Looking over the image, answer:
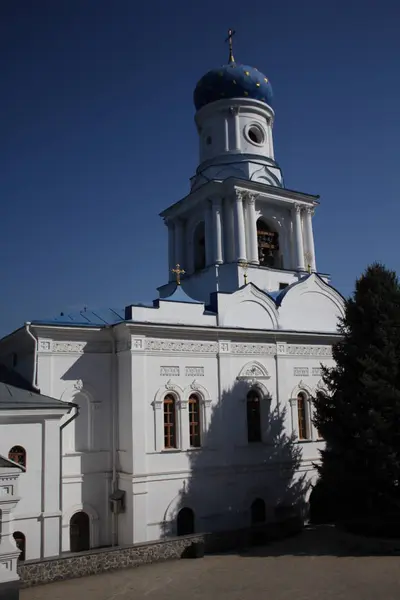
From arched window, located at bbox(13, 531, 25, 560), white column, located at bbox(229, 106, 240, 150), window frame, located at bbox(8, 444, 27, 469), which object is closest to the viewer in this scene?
arched window, located at bbox(13, 531, 25, 560)

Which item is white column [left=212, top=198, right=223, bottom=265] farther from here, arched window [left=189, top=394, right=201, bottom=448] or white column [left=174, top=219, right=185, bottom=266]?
arched window [left=189, top=394, right=201, bottom=448]

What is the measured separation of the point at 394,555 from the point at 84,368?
9221 mm

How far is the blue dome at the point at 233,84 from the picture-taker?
20562 mm

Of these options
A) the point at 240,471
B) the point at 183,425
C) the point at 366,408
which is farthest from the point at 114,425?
the point at 366,408

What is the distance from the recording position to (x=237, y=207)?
61.4 feet

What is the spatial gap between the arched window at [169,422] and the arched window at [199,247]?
6.55 metres

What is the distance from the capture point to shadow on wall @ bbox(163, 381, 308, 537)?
15.0 meters

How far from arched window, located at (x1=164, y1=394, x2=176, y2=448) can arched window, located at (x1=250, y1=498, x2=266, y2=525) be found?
3.23 m

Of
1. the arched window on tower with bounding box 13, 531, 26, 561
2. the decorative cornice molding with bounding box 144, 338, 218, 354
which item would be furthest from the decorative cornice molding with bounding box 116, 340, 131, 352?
the arched window on tower with bounding box 13, 531, 26, 561

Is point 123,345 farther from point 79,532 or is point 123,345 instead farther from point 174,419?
point 79,532

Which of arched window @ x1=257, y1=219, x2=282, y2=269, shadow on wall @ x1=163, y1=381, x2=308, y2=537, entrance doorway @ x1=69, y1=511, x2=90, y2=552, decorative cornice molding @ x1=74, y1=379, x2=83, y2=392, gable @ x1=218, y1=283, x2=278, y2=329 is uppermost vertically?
arched window @ x1=257, y1=219, x2=282, y2=269

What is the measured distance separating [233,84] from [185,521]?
51.2 feet

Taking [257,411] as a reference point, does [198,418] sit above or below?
below

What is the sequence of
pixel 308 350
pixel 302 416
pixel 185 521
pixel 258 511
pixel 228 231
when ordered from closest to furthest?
pixel 185 521
pixel 258 511
pixel 302 416
pixel 308 350
pixel 228 231
